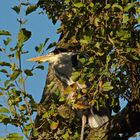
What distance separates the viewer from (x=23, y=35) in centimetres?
271

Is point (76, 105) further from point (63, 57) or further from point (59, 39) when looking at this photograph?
point (59, 39)

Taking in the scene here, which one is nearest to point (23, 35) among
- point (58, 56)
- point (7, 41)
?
point (7, 41)

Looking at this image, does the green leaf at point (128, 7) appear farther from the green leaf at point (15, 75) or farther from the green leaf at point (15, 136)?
the green leaf at point (15, 136)

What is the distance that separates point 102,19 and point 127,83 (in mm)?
437

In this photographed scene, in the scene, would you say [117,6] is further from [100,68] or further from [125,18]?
[100,68]

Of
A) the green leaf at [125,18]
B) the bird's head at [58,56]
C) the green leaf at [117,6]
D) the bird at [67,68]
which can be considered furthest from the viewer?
the bird's head at [58,56]

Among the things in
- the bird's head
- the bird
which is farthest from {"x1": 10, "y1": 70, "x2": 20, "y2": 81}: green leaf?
the bird's head

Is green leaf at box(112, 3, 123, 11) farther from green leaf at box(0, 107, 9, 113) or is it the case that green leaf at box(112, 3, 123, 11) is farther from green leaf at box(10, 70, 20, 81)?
green leaf at box(0, 107, 9, 113)

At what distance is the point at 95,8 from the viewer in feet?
9.45

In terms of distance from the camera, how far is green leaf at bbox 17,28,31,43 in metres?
2.71

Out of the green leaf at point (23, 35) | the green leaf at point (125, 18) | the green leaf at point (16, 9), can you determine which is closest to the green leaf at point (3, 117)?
the green leaf at point (23, 35)

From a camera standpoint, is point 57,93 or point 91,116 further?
point 91,116

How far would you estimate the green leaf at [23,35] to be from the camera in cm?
271

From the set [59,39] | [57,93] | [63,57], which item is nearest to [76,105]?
[57,93]
